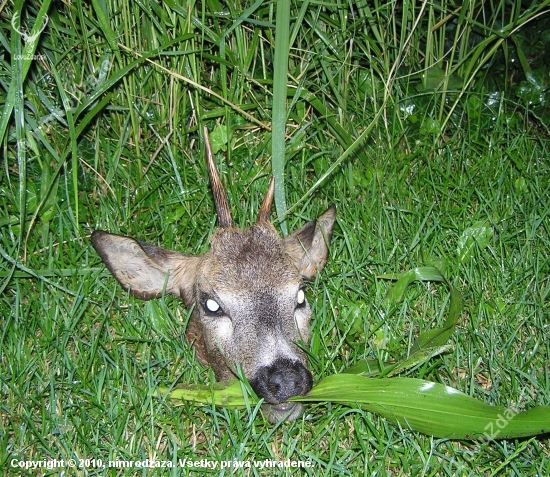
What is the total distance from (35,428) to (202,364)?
94 centimetres

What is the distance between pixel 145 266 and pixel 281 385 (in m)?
1.31

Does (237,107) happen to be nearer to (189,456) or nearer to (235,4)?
(235,4)

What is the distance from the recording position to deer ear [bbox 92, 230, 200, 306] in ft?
14.7

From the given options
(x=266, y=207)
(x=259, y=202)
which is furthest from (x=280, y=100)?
(x=259, y=202)

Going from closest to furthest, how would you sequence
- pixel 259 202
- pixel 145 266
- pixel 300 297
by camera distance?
pixel 300 297, pixel 145 266, pixel 259 202

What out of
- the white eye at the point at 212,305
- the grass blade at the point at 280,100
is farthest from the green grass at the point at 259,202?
the white eye at the point at 212,305

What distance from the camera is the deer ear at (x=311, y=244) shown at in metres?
4.61

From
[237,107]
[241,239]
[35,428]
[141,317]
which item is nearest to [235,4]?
[237,107]

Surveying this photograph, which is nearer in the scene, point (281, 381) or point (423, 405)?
point (423, 405)

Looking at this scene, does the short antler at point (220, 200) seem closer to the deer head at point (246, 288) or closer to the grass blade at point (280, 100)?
the deer head at point (246, 288)

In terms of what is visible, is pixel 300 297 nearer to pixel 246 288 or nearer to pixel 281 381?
pixel 246 288

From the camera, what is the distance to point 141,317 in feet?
14.5

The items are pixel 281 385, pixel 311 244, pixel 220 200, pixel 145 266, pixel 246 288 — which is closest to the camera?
pixel 281 385

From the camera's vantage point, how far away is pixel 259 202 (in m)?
5.27
